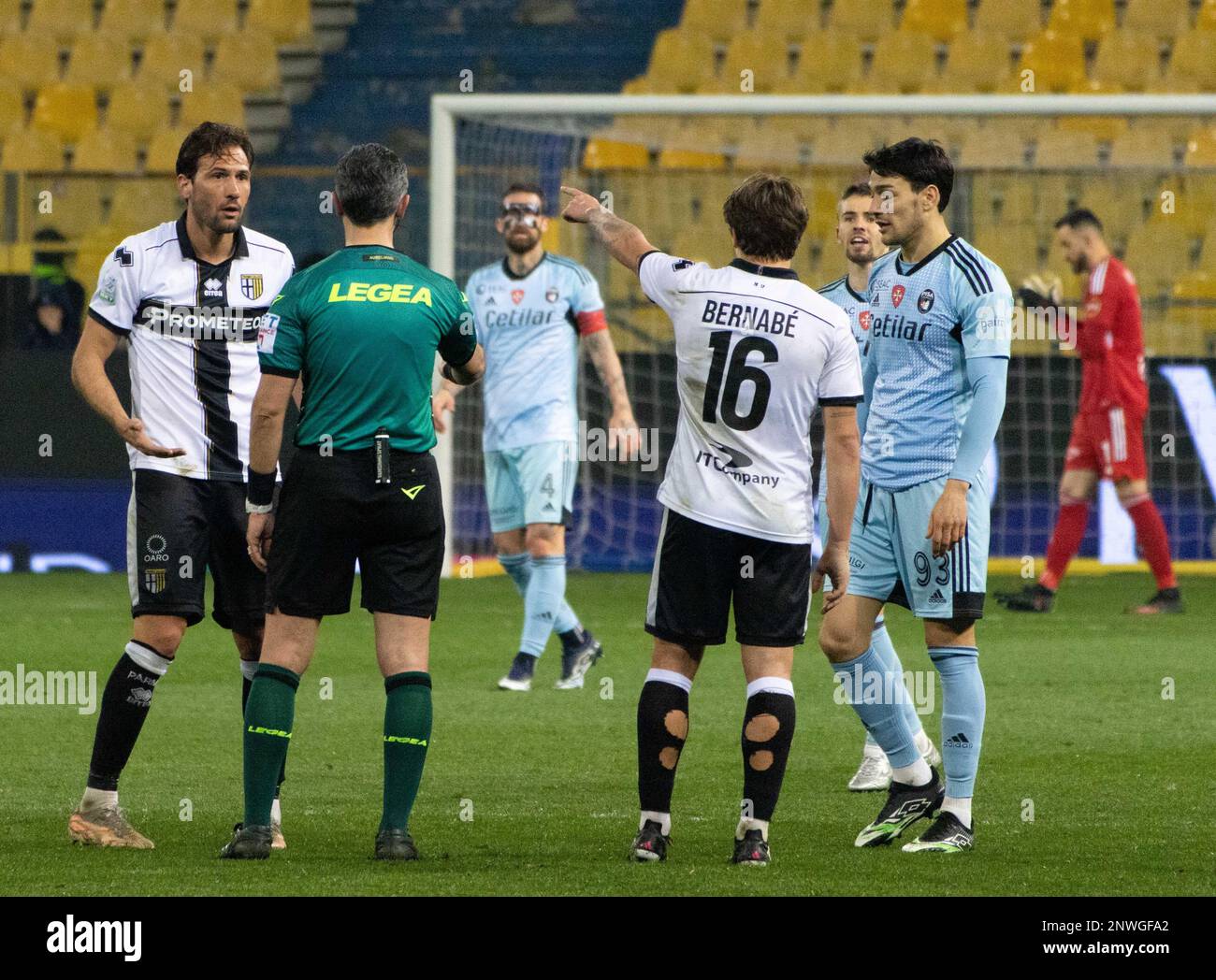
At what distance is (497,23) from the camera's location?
18.4 m

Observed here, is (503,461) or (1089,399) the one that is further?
(1089,399)

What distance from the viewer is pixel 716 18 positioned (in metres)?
17.4

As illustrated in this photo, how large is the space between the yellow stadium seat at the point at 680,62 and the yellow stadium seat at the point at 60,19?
5500mm

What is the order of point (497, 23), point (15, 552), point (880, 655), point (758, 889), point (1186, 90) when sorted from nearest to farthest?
1. point (758, 889)
2. point (880, 655)
3. point (15, 552)
4. point (1186, 90)
5. point (497, 23)

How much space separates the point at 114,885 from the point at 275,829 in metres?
0.64

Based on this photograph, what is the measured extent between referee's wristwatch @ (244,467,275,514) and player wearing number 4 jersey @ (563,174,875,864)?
38.9 inches

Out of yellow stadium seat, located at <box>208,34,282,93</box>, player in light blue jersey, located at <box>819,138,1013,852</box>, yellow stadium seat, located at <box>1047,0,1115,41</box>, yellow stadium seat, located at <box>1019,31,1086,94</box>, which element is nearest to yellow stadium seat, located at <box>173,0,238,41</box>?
yellow stadium seat, located at <box>208,34,282,93</box>

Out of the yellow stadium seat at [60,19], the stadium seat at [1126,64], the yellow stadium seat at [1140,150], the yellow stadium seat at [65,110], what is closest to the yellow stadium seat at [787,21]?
the stadium seat at [1126,64]

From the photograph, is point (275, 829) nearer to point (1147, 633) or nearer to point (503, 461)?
point (503, 461)

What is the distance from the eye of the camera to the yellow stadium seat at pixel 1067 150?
45.9 feet

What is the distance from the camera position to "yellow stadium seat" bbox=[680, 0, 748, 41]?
17.3m

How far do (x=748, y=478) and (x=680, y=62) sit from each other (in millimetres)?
12502
